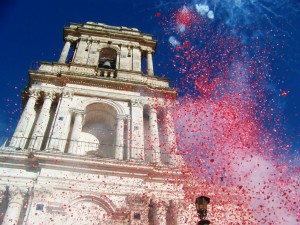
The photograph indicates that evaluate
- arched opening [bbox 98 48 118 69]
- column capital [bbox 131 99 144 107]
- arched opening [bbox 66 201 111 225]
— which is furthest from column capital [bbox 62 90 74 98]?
arched opening [bbox 66 201 111 225]

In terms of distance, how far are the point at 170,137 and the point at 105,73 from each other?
6924 mm

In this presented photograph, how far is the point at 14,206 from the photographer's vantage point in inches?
586

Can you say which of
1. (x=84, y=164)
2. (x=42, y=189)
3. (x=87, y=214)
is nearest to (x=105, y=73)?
(x=84, y=164)

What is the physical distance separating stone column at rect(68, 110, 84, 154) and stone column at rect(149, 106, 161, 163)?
4047 millimetres

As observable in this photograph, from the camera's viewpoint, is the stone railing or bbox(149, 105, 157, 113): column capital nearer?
bbox(149, 105, 157, 113): column capital

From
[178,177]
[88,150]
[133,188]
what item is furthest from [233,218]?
[88,150]

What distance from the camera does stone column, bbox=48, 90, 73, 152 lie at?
17.9m

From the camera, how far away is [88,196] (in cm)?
1595

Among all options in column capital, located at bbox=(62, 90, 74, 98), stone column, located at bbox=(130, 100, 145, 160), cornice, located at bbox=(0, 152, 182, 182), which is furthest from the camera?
column capital, located at bbox=(62, 90, 74, 98)

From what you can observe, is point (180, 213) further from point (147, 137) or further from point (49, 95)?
point (49, 95)

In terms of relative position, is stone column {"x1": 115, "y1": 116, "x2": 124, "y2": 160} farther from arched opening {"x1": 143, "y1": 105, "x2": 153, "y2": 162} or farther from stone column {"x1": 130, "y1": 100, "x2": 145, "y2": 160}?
arched opening {"x1": 143, "y1": 105, "x2": 153, "y2": 162}

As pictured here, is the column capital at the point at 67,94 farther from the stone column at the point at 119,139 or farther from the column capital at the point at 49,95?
the stone column at the point at 119,139

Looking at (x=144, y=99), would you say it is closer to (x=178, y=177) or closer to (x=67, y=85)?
(x=67, y=85)

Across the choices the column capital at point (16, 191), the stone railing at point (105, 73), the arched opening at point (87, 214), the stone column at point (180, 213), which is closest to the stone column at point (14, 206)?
the column capital at point (16, 191)
